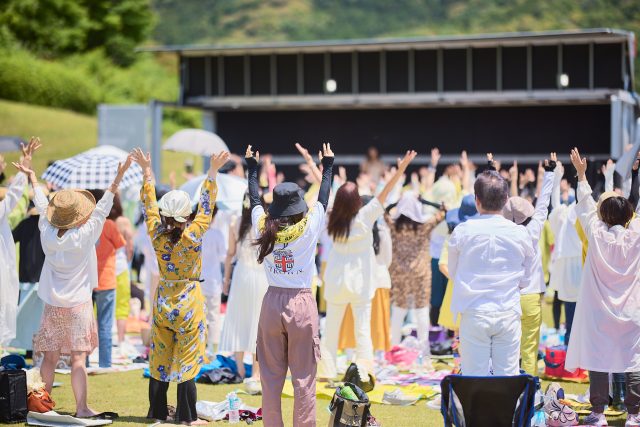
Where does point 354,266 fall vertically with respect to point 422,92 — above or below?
below

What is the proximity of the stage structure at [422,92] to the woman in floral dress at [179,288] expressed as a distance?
12.4 meters

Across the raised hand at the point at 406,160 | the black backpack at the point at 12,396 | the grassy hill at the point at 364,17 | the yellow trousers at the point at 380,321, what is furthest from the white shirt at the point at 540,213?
the grassy hill at the point at 364,17

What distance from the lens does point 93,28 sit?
4700 cm

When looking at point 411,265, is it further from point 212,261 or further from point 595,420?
point 595,420

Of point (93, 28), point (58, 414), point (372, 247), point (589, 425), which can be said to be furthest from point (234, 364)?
point (93, 28)

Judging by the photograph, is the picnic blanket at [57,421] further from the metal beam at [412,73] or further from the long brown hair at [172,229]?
the metal beam at [412,73]

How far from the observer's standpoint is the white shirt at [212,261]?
9422mm

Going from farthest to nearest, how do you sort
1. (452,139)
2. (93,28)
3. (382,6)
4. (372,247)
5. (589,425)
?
(382,6) → (93,28) → (452,139) → (372,247) → (589,425)

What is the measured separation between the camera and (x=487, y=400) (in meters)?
5.11

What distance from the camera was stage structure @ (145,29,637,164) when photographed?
18.5m

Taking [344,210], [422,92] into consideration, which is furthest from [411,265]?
[422,92]

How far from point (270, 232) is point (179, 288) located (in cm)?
112

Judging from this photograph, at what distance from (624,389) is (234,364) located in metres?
3.59

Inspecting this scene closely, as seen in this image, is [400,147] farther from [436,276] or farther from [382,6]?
[382,6]
